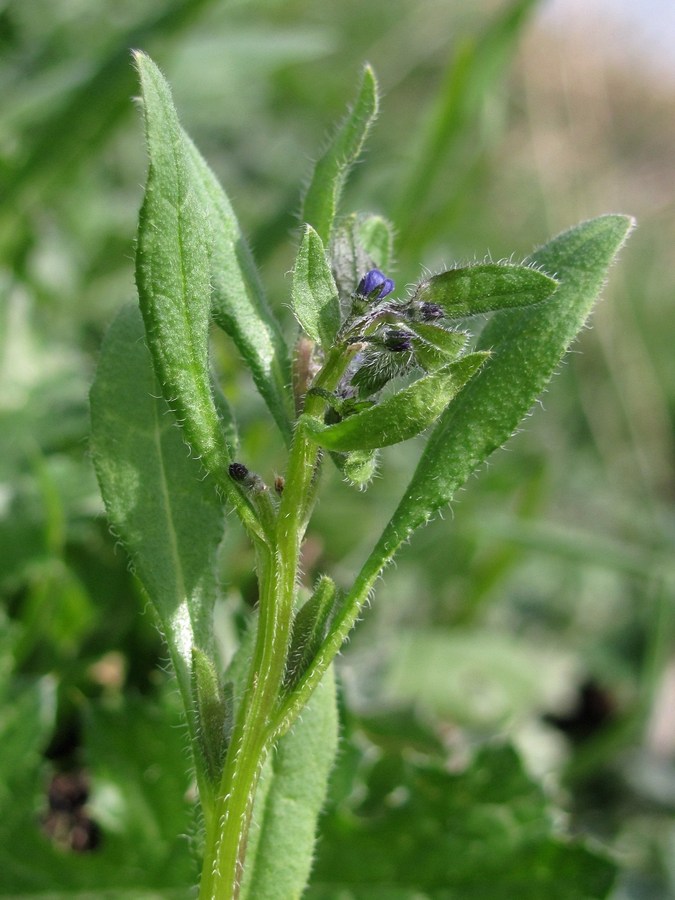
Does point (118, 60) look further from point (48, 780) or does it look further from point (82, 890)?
point (82, 890)

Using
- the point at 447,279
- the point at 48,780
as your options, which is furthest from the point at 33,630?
the point at 447,279

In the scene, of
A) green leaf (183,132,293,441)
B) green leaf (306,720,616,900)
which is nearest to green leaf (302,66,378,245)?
green leaf (183,132,293,441)

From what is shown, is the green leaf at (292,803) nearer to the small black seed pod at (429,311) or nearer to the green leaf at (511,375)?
the green leaf at (511,375)

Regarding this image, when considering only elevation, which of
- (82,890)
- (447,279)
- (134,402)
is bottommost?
(82,890)

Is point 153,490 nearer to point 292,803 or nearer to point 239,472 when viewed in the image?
point 239,472

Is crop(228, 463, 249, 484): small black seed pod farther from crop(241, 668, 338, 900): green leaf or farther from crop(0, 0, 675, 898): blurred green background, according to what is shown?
crop(0, 0, 675, 898): blurred green background

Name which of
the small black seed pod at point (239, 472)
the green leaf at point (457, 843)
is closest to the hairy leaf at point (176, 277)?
the small black seed pod at point (239, 472)
